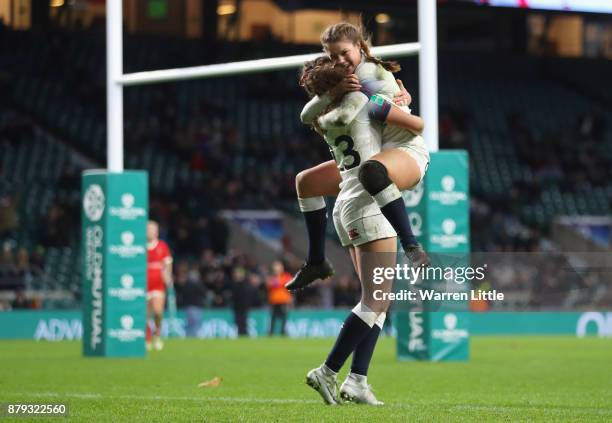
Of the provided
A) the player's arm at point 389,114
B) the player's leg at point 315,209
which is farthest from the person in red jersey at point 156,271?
the player's arm at point 389,114

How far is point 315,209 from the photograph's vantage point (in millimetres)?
7617

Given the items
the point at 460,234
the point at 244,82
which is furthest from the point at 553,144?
the point at 460,234

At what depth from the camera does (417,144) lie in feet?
23.6

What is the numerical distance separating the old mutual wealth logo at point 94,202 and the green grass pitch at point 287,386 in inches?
67.7

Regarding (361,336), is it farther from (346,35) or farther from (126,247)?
(126,247)

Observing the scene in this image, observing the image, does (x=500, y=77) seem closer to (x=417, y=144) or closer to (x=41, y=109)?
(x=41, y=109)

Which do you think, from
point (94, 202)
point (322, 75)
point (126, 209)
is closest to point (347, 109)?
point (322, 75)

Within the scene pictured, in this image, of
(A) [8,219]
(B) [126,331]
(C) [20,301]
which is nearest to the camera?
(B) [126,331]

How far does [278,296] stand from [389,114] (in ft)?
58.0

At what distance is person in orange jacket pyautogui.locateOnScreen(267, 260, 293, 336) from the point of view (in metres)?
24.0

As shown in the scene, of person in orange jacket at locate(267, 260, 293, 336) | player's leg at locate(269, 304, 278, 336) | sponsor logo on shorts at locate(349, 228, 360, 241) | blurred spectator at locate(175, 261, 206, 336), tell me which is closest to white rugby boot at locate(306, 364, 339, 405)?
sponsor logo on shorts at locate(349, 228, 360, 241)

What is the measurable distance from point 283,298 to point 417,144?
57.3 feet

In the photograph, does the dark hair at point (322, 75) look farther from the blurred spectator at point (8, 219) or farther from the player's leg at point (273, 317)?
the blurred spectator at point (8, 219)

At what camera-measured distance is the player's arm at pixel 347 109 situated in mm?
6980
